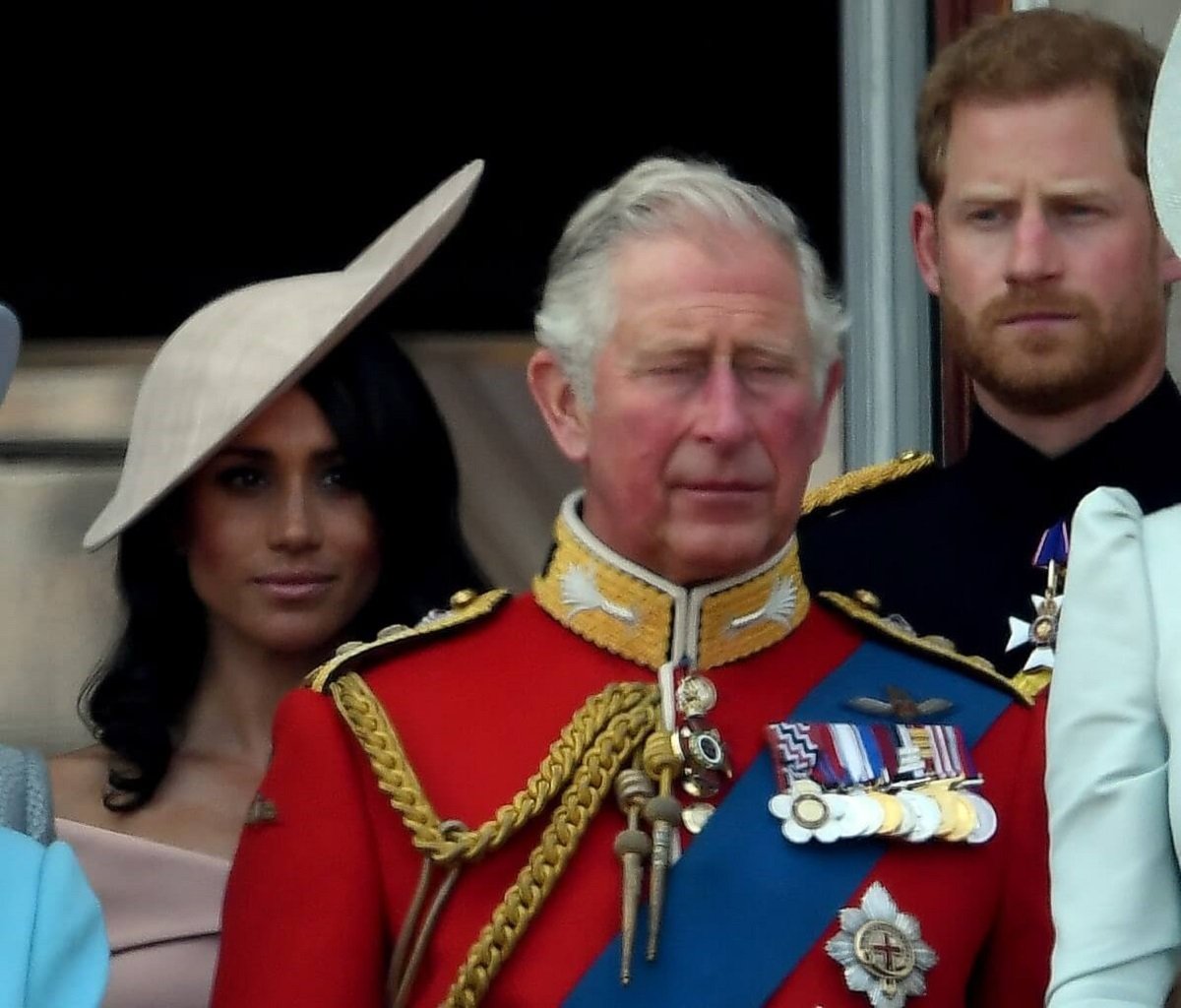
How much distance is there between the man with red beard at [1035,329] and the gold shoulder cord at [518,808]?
433mm

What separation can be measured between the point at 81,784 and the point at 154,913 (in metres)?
0.23

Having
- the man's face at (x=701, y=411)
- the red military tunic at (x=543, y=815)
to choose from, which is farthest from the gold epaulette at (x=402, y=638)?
the man's face at (x=701, y=411)

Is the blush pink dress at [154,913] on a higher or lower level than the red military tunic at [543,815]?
lower

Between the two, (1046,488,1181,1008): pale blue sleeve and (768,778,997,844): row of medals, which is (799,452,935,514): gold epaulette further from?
(1046,488,1181,1008): pale blue sleeve

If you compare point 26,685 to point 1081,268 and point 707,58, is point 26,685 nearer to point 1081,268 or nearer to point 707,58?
point 707,58

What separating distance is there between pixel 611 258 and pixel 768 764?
42 centimetres

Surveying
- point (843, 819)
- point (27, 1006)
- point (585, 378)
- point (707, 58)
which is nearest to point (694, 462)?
point (585, 378)

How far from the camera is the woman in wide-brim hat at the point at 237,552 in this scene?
2.73m

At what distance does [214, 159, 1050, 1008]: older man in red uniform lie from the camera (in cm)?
212

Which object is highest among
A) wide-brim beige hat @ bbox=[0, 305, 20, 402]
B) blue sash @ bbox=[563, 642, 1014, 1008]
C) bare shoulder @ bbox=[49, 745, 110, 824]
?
wide-brim beige hat @ bbox=[0, 305, 20, 402]

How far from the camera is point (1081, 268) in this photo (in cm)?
249

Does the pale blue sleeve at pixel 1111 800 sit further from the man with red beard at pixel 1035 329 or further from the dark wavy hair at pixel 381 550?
the dark wavy hair at pixel 381 550

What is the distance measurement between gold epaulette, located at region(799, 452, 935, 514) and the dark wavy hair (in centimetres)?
38

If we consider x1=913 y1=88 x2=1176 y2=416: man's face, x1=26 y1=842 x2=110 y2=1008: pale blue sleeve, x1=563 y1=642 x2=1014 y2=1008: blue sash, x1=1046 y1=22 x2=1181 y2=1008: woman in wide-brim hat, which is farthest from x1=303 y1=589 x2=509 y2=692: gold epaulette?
x1=1046 y1=22 x2=1181 y2=1008: woman in wide-brim hat
